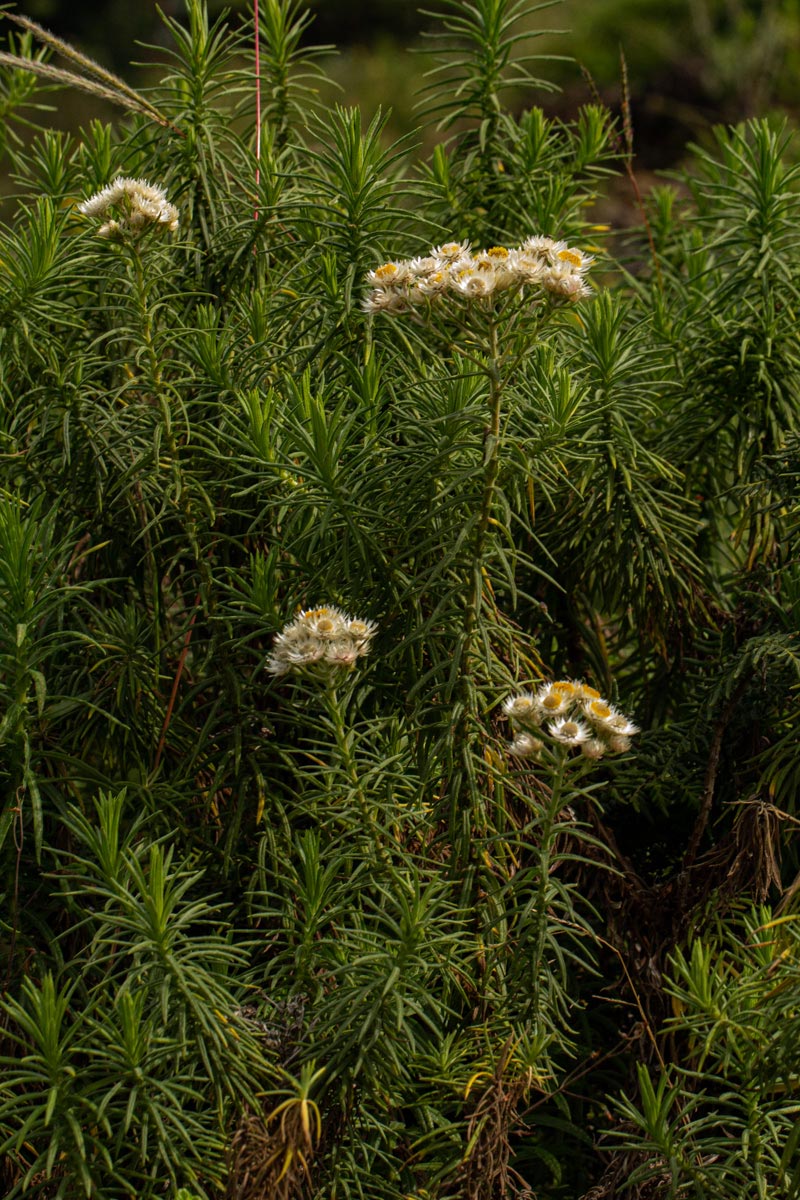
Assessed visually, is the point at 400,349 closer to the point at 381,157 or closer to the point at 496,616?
the point at 381,157

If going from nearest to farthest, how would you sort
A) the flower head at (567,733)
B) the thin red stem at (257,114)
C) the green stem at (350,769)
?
1. the flower head at (567,733)
2. the green stem at (350,769)
3. the thin red stem at (257,114)

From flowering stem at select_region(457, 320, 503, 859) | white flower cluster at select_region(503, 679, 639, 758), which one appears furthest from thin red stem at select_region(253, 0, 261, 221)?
white flower cluster at select_region(503, 679, 639, 758)

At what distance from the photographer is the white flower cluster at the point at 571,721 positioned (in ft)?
4.33

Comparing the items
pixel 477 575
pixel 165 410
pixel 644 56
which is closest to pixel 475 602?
pixel 477 575

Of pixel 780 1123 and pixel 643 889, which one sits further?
pixel 643 889

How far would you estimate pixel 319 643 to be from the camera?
133 centimetres

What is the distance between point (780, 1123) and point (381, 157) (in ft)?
4.08

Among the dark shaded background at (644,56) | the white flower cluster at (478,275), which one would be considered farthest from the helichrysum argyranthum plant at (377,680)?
the dark shaded background at (644,56)

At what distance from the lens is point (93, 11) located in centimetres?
1271

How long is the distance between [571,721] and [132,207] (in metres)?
0.73

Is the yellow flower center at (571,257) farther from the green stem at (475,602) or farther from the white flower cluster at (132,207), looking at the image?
the white flower cluster at (132,207)

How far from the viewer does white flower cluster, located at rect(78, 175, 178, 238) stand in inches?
58.7

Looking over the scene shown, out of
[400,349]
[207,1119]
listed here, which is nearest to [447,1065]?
[207,1119]

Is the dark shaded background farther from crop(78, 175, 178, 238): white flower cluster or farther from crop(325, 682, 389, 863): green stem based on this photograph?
crop(325, 682, 389, 863): green stem
